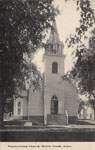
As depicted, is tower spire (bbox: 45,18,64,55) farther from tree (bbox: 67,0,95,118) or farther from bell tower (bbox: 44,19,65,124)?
tree (bbox: 67,0,95,118)

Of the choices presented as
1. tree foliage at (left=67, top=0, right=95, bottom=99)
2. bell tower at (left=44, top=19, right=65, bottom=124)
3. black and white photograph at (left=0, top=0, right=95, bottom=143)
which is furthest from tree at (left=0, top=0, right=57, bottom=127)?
tree foliage at (left=67, top=0, right=95, bottom=99)

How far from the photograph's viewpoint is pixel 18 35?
12.0ft

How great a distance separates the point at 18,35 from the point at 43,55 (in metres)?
0.41

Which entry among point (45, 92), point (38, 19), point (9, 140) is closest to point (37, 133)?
point (9, 140)

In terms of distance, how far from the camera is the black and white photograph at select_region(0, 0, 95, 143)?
137 inches

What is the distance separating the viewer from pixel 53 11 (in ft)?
11.5

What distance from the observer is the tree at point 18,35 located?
11.5ft

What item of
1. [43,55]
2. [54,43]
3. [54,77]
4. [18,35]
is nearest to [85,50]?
[54,43]

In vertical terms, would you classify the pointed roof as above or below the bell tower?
above

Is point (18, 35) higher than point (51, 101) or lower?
higher

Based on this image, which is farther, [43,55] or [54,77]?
[54,77]

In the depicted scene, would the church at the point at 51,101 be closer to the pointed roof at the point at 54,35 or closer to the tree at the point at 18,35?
the pointed roof at the point at 54,35

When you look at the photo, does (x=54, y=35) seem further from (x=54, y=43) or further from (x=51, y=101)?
(x=51, y=101)

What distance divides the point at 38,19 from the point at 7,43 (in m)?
0.53
